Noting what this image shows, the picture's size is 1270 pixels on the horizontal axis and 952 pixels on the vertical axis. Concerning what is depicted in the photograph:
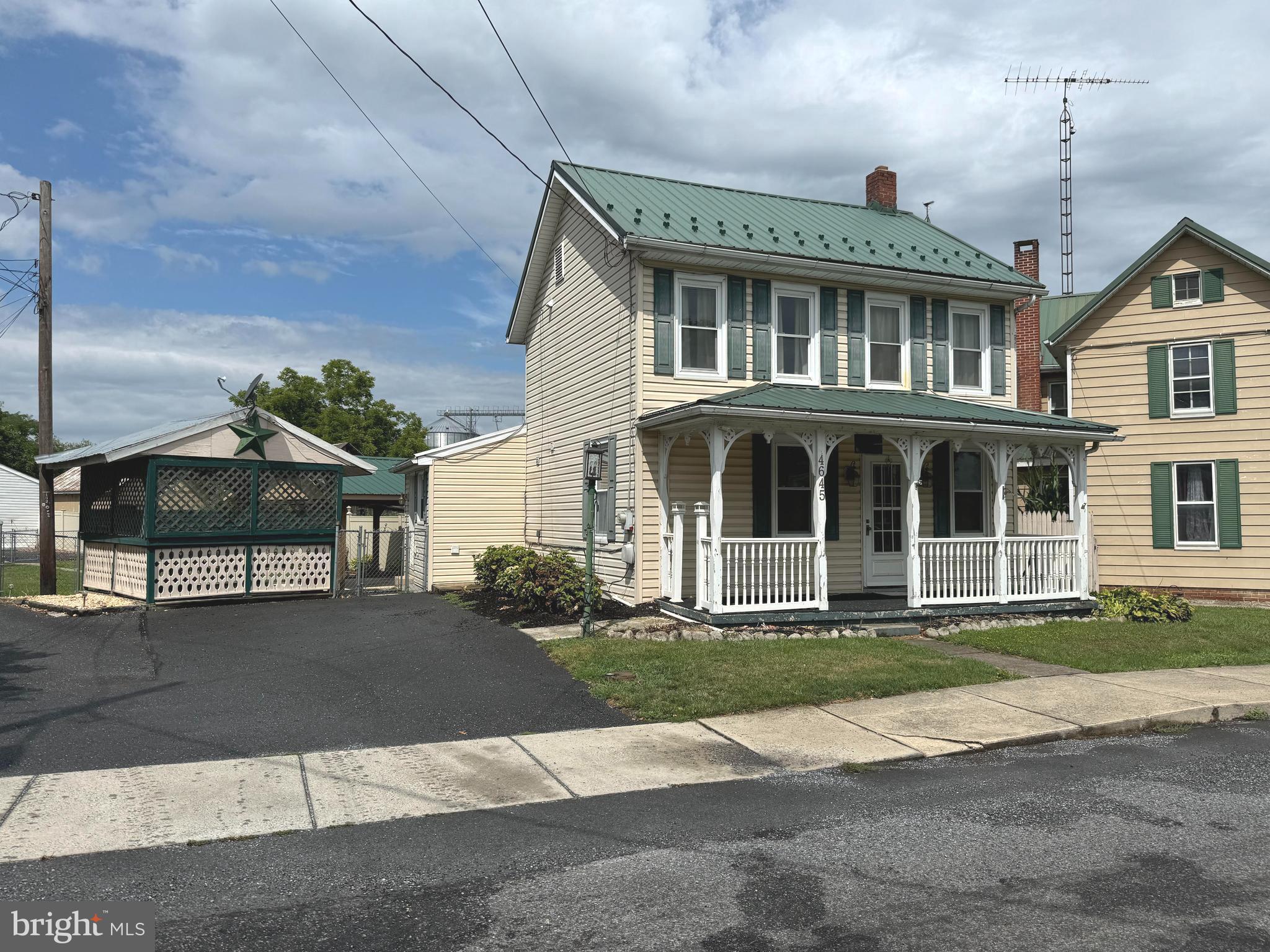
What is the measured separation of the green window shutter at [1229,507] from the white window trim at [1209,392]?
1008 millimetres

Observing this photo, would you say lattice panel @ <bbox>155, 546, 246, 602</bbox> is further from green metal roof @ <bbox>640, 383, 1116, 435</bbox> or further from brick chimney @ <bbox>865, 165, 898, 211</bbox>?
brick chimney @ <bbox>865, 165, 898, 211</bbox>

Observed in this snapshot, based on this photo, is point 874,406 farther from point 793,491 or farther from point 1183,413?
point 1183,413

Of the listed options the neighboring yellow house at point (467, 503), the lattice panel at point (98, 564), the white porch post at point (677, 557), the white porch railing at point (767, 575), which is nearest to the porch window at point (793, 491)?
the white porch railing at point (767, 575)

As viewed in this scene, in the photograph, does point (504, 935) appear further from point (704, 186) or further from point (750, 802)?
point (704, 186)

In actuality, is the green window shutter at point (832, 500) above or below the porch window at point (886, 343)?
below

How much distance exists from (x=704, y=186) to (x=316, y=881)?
15.4 m

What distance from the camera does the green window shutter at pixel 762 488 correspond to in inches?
573

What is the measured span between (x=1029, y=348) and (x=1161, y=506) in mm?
5679

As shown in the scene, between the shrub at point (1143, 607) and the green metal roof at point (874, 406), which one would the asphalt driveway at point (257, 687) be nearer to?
the green metal roof at point (874, 406)

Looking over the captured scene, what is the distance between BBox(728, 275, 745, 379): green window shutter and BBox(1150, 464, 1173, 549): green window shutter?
378 inches

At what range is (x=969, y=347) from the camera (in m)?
16.5

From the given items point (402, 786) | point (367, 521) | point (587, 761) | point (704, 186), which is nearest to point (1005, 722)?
point (587, 761)

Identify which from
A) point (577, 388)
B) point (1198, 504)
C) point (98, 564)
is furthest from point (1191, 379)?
point (98, 564)

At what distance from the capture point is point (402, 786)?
610 centimetres
